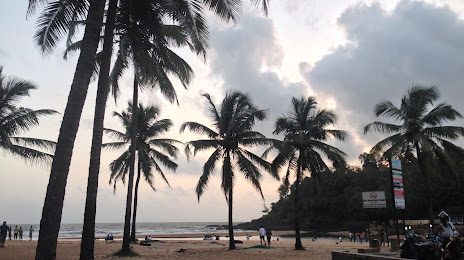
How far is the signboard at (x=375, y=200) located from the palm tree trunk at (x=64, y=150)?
17603 mm

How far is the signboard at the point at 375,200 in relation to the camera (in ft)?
67.2

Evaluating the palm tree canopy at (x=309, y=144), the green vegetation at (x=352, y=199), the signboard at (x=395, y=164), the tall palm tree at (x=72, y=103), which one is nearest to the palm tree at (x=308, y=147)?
the palm tree canopy at (x=309, y=144)

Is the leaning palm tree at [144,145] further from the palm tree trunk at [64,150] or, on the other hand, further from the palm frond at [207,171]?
the palm tree trunk at [64,150]

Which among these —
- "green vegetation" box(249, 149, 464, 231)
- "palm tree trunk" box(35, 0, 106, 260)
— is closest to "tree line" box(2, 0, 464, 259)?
"palm tree trunk" box(35, 0, 106, 260)

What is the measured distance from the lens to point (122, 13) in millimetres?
11852

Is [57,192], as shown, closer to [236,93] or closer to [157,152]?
[236,93]

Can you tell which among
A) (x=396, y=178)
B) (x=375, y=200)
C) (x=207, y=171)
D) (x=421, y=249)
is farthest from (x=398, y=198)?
(x=207, y=171)

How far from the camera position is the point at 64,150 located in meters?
6.82

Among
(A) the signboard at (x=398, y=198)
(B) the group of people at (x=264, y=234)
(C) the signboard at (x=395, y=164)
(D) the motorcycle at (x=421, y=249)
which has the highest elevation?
(C) the signboard at (x=395, y=164)

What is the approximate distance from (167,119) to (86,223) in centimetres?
1830

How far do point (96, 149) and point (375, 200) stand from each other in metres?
16.5

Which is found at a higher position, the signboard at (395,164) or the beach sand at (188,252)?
the signboard at (395,164)

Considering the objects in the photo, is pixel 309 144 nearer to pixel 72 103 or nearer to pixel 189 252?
pixel 189 252

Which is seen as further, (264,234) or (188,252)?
(264,234)
